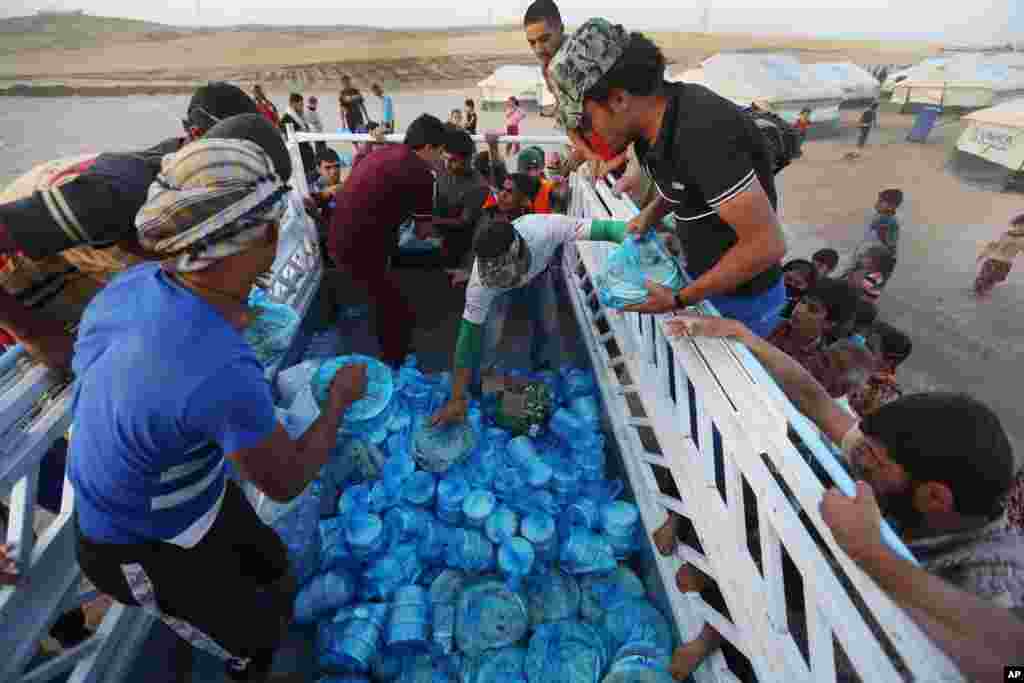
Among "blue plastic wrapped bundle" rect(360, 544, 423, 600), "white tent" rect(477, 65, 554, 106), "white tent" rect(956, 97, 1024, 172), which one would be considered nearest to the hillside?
"white tent" rect(477, 65, 554, 106)

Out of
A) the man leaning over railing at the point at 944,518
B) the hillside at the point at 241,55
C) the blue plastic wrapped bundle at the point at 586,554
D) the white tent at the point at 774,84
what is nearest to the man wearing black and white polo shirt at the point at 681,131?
the man leaning over railing at the point at 944,518

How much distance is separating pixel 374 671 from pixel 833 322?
3.26 m

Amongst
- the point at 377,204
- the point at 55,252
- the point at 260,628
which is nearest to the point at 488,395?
the point at 377,204

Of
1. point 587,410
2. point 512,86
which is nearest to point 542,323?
point 587,410

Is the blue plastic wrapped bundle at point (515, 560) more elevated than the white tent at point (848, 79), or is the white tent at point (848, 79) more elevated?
the white tent at point (848, 79)

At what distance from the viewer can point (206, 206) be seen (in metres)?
1.01

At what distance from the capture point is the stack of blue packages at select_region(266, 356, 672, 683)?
1989 millimetres

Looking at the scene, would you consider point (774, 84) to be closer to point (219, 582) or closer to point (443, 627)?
point (443, 627)

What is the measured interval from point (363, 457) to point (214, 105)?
2187 mm

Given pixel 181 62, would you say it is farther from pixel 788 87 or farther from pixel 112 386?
pixel 112 386

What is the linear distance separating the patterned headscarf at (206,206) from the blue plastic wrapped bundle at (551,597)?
2.05 metres

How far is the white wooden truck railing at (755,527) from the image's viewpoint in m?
0.97

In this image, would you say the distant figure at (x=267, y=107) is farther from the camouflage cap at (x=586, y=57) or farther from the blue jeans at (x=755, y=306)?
the blue jeans at (x=755, y=306)

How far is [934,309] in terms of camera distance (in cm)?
630
